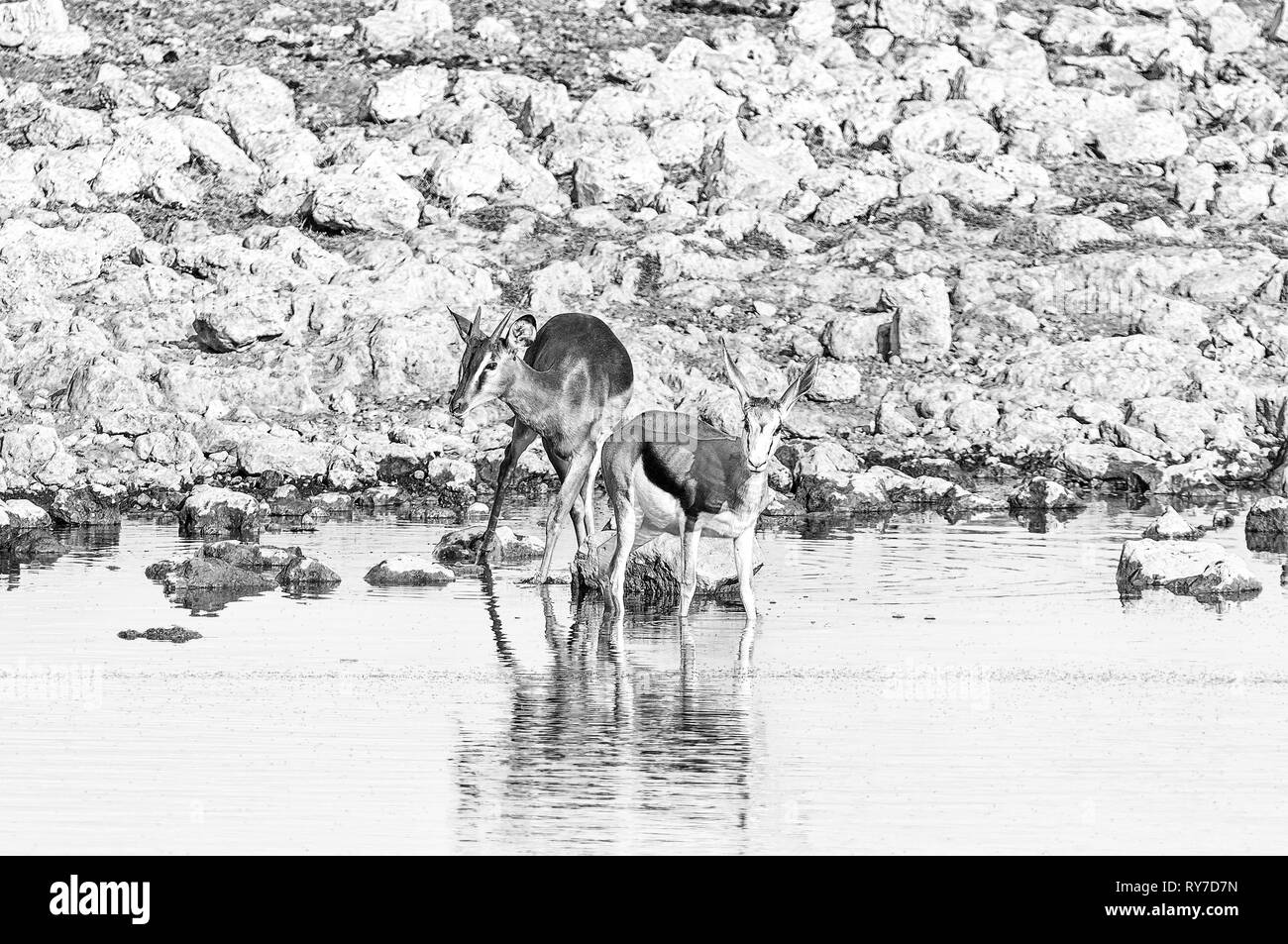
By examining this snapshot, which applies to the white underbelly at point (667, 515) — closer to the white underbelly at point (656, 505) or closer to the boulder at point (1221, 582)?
the white underbelly at point (656, 505)

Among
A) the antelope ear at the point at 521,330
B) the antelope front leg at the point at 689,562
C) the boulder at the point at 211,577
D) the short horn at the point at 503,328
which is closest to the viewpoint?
the antelope front leg at the point at 689,562

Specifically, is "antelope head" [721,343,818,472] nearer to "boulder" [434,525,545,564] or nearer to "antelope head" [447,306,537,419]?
"antelope head" [447,306,537,419]

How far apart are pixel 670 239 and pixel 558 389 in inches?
551

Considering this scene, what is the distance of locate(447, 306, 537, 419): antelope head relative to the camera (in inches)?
670

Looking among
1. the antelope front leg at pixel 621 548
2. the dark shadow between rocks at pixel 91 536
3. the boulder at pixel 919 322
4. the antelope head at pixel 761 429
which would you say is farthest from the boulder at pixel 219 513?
the boulder at pixel 919 322

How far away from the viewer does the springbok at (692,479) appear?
14.1 metres

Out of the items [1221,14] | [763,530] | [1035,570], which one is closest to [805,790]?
[1035,570]

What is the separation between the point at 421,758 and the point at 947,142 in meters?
27.1

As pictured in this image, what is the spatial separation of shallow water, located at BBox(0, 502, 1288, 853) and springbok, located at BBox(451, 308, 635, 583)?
3.90 ft

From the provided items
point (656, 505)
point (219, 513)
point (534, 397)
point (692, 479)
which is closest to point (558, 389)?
point (534, 397)

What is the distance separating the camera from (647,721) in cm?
1059

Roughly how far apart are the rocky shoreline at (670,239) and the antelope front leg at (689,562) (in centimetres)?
915
